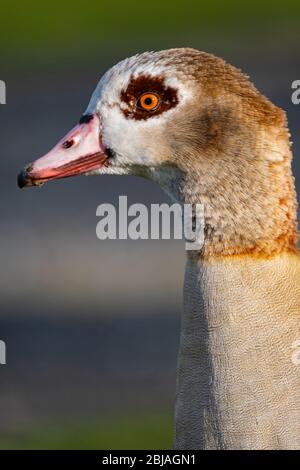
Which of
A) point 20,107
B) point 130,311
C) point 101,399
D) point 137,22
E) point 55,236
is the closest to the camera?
point 101,399

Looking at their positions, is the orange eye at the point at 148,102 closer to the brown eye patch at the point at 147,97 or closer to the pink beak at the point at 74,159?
the brown eye patch at the point at 147,97

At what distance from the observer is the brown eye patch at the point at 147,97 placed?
16.4 ft

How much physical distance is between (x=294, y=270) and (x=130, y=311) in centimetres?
616

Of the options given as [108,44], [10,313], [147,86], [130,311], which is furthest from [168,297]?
[108,44]

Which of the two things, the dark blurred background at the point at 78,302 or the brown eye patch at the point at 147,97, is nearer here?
the brown eye patch at the point at 147,97

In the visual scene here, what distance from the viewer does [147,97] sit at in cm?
503

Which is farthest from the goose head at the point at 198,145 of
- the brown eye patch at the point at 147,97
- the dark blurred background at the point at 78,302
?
the dark blurred background at the point at 78,302

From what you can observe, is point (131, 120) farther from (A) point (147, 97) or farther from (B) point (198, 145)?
(B) point (198, 145)

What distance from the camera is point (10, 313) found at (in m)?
11.1

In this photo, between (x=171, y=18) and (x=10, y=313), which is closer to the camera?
(x=10, y=313)

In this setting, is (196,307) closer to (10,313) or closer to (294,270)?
(294,270)

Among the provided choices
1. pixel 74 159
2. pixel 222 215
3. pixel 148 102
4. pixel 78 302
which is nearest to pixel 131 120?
pixel 148 102

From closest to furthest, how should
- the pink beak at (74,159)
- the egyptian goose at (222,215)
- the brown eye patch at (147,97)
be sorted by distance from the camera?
the egyptian goose at (222,215) → the brown eye patch at (147,97) → the pink beak at (74,159)

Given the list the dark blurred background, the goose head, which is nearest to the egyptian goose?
the goose head
